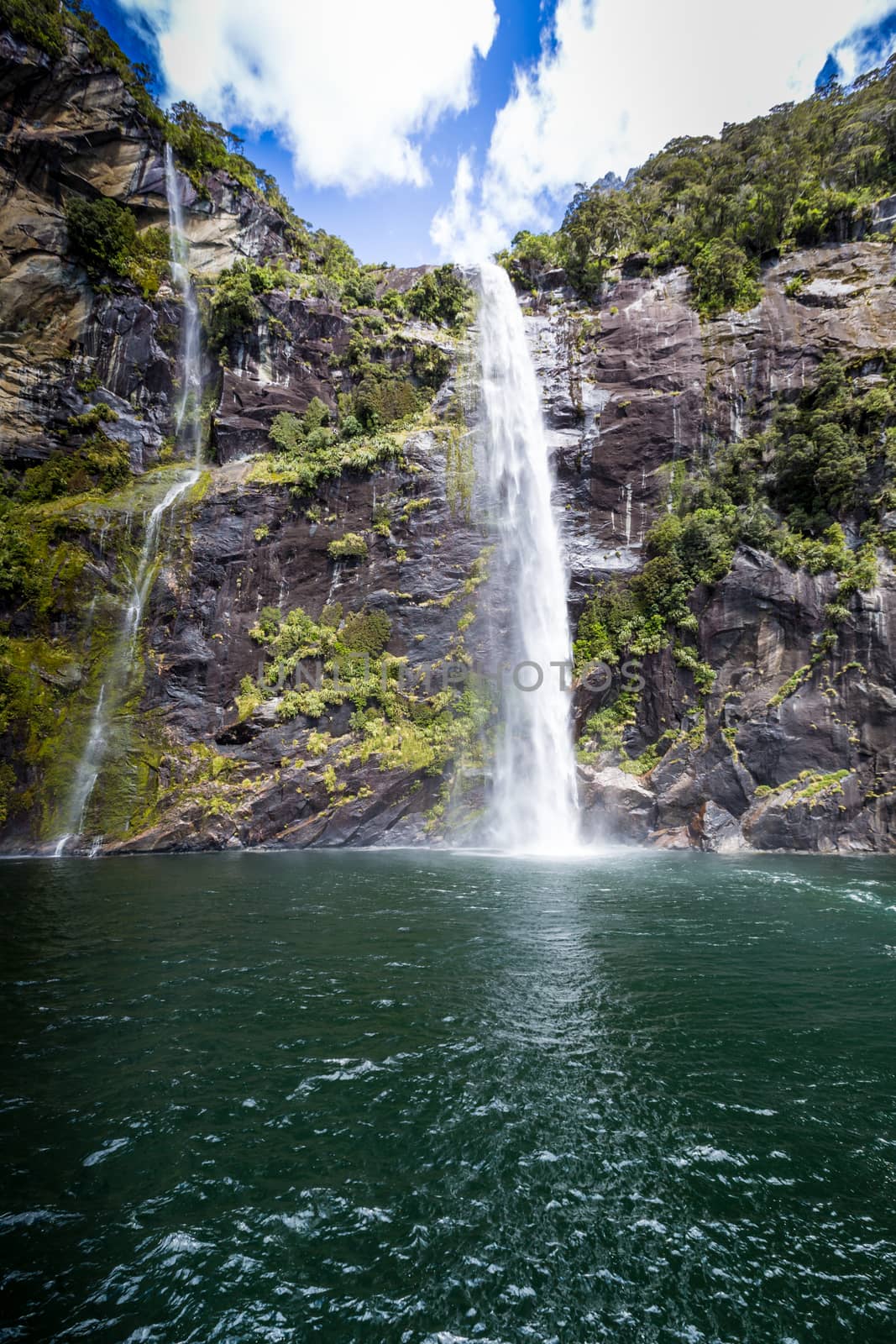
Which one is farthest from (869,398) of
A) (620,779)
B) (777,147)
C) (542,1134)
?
(542,1134)

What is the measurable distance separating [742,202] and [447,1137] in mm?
41816

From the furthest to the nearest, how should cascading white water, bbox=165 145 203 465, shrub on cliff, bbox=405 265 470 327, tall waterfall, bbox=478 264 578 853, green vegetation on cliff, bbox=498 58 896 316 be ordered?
shrub on cliff, bbox=405 265 470 327, cascading white water, bbox=165 145 203 465, green vegetation on cliff, bbox=498 58 896 316, tall waterfall, bbox=478 264 578 853

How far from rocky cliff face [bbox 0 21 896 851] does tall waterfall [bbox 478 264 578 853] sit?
0.93 meters

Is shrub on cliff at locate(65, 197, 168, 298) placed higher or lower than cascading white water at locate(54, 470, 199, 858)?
higher

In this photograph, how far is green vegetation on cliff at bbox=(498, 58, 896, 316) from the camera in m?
29.5

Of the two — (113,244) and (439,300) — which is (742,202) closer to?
(439,300)

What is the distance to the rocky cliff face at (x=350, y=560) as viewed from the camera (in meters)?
21.4


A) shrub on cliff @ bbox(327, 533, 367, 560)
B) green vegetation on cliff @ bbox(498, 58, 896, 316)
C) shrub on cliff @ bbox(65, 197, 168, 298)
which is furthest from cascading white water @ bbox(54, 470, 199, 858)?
green vegetation on cliff @ bbox(498, 58, 896, 316)

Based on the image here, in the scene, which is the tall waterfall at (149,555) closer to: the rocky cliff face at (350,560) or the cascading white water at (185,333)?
the cascading white water at (185,333)

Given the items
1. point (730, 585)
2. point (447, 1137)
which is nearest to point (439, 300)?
point (730, 585)

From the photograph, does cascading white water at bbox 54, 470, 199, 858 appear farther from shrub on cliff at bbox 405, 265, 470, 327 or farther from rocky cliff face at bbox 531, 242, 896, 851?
rocky cliff face at bbox 531, 242, 896, 851

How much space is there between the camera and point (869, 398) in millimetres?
23578

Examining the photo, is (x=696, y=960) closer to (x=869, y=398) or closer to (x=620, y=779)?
(x=620, y=779)

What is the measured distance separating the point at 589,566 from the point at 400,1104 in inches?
988
